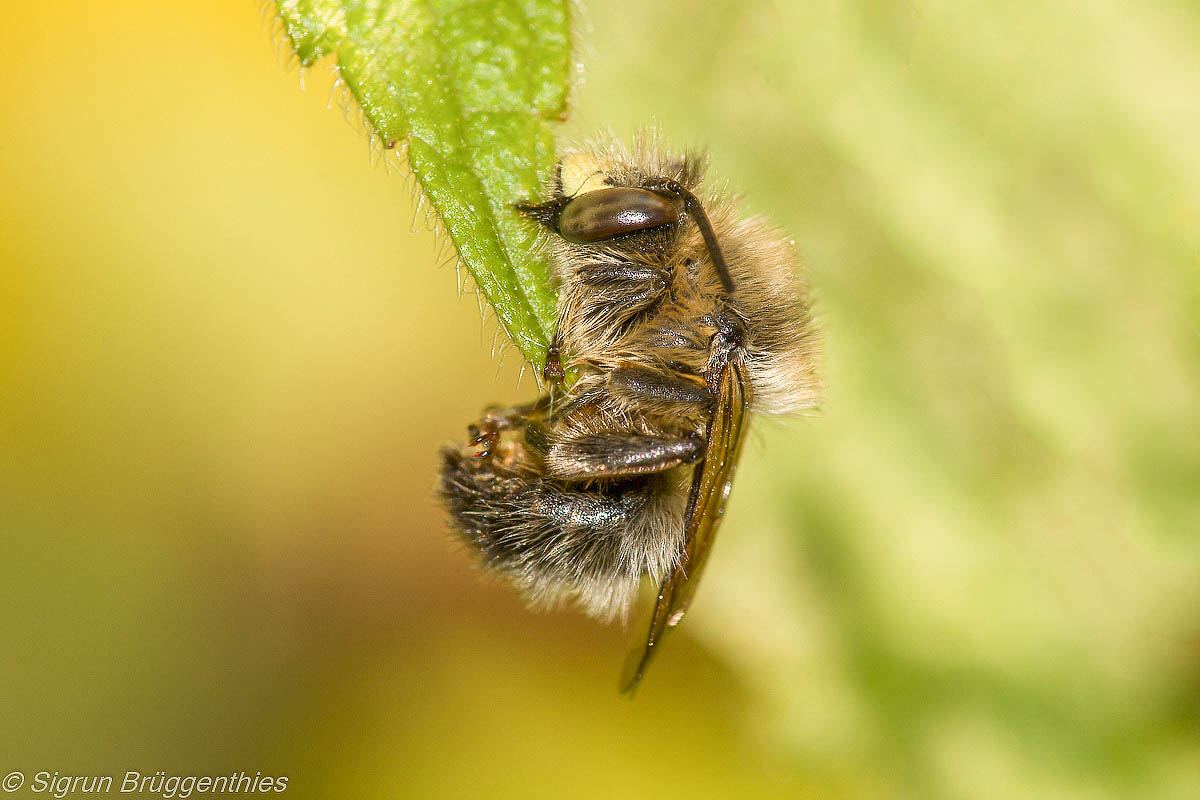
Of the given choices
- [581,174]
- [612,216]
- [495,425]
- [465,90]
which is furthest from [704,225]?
[495,425]

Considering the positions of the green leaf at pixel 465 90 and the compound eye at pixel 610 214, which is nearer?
the green leaf at pixel 465 90

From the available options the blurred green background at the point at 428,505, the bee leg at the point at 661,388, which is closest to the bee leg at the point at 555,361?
the bee leg at the point at 661,388

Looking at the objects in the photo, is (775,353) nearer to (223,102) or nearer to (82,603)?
(223,102)

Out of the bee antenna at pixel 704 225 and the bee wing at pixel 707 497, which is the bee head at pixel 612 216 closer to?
the bee antenna at pixel 704 225

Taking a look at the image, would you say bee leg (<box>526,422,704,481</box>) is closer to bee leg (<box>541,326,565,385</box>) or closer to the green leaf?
bee leg (<box>541,326,565,385</box>)

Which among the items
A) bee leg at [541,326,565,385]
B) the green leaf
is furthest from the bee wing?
the green leaf

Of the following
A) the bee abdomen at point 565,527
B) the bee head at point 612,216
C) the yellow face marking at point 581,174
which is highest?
the yellow face marking at point 581,174

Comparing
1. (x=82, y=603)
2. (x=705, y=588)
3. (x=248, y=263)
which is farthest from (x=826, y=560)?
(x=82, y=603)
